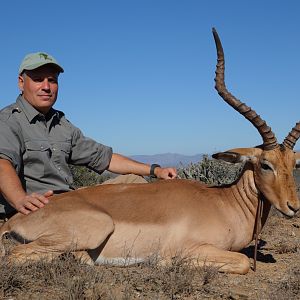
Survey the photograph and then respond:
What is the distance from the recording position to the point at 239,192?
567 centimetres

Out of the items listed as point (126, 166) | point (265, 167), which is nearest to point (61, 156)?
point (126, 166)

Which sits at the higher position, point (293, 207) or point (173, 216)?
point (293, 207)

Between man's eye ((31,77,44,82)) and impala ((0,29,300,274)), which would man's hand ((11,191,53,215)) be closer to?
impala ((0,29,300,274))

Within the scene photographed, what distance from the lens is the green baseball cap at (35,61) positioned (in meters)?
5.47

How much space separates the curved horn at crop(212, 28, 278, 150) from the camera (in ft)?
17.7

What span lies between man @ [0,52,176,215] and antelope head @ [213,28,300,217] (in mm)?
1823

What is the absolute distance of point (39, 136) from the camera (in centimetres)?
543

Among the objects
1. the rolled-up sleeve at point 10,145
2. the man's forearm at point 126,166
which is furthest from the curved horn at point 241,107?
the rolled-up sleeve at point 10,145

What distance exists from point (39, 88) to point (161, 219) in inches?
82.2

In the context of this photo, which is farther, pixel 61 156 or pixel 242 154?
pixel 61 156

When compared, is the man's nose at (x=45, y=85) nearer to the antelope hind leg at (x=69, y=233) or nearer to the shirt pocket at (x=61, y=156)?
the shirt pocket at (x=61, y=156)

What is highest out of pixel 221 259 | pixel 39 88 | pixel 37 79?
pixel 37 79

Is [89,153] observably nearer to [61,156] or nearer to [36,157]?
[61,156]

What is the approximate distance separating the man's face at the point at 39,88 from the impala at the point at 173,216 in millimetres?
1152
